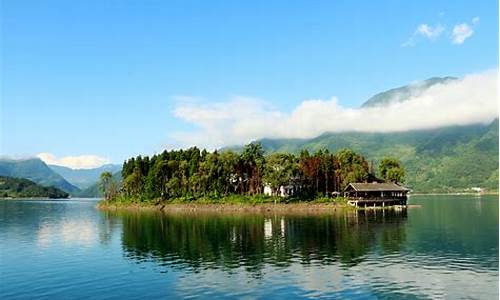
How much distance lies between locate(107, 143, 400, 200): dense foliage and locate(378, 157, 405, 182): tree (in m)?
5.63

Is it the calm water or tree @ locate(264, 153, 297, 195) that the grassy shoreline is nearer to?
tree @ locate(264, 153, 297, 195)

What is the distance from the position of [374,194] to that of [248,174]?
41.0m

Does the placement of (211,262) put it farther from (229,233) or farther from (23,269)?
(229,233)

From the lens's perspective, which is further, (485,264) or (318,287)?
(485,264)

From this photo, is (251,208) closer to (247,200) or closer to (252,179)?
(247,200)

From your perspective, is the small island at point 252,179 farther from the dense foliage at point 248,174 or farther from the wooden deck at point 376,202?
the wooden deck at point 376,202

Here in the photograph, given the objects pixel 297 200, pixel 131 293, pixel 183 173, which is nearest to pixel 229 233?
pixel 131 293

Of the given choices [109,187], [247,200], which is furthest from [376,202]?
[109,187]

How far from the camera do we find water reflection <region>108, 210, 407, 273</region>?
54.7 meters

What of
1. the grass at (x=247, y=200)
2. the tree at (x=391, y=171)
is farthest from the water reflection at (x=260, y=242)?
the tree at (x=391, y=171)

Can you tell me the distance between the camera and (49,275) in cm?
4866

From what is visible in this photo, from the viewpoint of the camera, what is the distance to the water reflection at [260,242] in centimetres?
5469

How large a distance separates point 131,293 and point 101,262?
1820 cm

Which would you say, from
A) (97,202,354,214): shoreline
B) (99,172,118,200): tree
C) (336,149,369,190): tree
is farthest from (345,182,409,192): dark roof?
(99,172,118,200): tree
